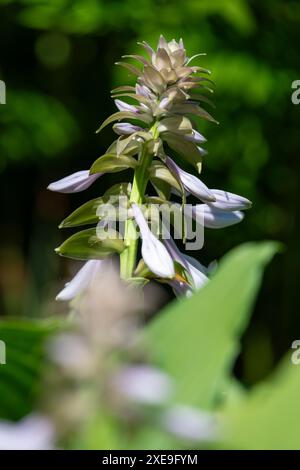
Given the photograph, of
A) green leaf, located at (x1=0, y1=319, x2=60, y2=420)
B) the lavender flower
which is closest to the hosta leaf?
the lavender flower

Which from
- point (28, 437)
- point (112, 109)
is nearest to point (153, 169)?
point (28, 437)

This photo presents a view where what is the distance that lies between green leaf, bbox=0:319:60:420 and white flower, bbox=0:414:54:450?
0.07m

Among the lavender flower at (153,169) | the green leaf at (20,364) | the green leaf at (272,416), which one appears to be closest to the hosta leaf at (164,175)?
the lavender flower at (153,169)

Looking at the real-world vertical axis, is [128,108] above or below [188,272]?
above

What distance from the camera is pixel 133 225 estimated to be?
69 cm

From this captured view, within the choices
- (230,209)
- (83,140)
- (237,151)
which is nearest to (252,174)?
(237,151)

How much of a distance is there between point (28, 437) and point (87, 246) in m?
0.45

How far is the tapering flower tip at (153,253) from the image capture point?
2.16ft

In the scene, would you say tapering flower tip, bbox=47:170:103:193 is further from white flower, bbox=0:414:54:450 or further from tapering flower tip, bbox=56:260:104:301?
white flower, bbox=0:414:54:450

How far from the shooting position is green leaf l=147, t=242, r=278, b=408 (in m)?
0.29

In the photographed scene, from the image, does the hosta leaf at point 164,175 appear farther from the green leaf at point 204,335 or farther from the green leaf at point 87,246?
the green leaf at point 204,335

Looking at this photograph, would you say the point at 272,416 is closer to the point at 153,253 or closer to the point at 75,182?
the point at 153,253

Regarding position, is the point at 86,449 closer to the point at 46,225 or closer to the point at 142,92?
the point at 142,92

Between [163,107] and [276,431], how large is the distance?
18.6 inches
